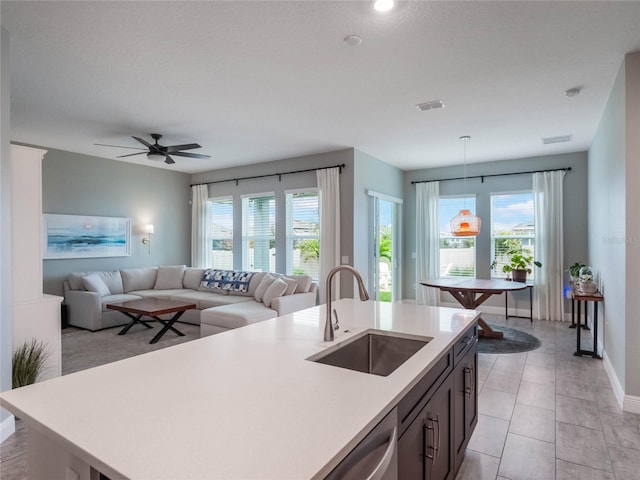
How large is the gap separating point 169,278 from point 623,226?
648 centimetres

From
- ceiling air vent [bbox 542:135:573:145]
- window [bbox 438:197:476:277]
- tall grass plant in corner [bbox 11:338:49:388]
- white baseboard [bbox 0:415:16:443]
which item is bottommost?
white baseboard [bbox 0:415:16:443]

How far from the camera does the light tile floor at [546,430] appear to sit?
7.02ft

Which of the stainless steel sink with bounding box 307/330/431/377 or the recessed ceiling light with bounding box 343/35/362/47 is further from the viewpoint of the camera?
the recessed ceiling light with bounding box 343/35/362/47

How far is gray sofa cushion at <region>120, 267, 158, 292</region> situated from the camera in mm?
6332

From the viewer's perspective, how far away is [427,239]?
7.11m

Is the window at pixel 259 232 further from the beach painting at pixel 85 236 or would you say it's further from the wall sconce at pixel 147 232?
the beach painting at pixel 85 236

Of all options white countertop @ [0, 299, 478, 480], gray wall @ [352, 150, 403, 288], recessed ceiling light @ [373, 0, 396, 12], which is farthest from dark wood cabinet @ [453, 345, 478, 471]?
gray wall @ [352, 150, 403, 288]

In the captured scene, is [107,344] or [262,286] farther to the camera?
[262,286]

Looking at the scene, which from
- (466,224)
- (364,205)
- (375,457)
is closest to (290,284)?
(364,205)

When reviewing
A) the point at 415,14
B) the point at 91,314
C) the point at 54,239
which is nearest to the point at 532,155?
the point at 415,14

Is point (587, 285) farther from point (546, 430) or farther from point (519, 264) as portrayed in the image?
point (519, 264)

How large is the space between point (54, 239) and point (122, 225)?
1103 millimetres

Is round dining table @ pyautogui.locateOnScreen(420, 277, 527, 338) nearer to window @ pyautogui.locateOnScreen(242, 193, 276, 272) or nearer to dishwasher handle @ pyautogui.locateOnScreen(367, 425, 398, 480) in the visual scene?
window @ pyautogui.locateOnScreen(242, 193, 276, 272)

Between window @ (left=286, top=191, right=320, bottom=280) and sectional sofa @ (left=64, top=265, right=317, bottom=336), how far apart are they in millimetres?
664
